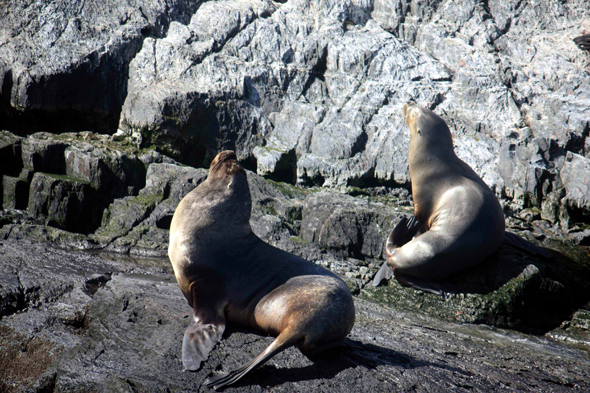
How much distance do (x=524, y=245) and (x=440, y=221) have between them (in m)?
1.23

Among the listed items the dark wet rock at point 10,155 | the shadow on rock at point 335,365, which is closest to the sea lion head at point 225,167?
the shadow on rock at point 335,365

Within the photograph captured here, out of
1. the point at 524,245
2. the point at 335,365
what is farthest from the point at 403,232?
the point at 335,365

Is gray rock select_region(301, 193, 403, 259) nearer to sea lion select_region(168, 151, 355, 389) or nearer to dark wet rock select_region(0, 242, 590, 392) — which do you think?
dark wet rock select_region(0, 242, 590, 392)

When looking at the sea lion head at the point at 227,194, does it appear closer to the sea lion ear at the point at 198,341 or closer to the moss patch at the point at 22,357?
the sea lion ear at the point at 198,341

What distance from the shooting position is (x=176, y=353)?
2482 millimetres

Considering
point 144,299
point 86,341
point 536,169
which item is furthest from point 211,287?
point 536,169

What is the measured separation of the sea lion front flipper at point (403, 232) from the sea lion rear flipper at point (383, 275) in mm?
236

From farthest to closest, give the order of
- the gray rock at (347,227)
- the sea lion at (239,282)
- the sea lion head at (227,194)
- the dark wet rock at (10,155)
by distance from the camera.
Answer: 1. the dark wet rock at (10,155)
2. the gray rock at (347,227)
3. the sea lion head at (227,194)
4. the sea lion at (239,282)

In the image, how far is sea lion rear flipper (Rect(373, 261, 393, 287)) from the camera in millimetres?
5258

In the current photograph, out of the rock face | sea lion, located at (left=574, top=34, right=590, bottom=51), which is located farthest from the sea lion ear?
sea lion, located at (left=574, top=34, right=590, bottom=51)

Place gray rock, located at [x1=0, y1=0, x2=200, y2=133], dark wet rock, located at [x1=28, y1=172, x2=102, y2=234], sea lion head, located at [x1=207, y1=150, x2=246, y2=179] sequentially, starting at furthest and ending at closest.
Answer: gray rock, located at [x1=0, y1=0, x2=200, y2=133] → dark wet rock, located at [x1=28, y1=172, x2=102, y2=234] → sea lion head, located at [x1=207, y1=150, x2=246, y2=179]

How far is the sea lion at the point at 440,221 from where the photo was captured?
16.8 ft

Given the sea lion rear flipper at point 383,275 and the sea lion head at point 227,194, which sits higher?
the sea lion head at point 227,194

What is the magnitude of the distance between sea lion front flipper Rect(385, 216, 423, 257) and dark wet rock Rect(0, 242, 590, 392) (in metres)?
1.42
